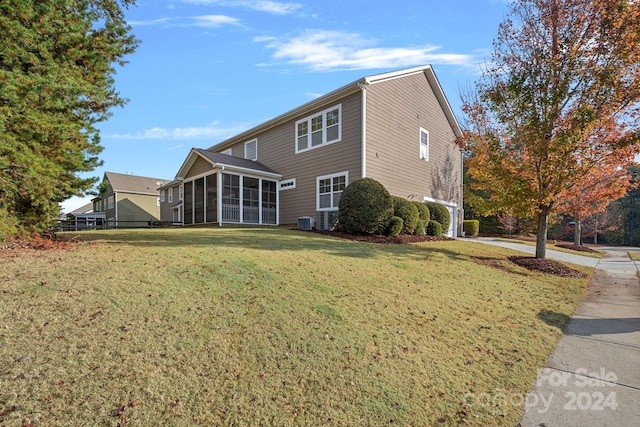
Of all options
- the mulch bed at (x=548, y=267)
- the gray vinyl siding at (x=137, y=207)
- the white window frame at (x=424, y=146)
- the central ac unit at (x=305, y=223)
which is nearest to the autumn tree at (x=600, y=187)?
the mulch bed at (x=548, y=267)

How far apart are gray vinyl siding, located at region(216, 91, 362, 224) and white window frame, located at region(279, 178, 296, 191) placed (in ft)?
0.51

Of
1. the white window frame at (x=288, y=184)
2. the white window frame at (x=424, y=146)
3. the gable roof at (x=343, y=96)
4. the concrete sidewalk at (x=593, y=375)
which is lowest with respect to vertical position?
the concrete sidewalk at (x=593, y=375)

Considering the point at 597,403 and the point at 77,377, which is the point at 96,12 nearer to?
the point at 77,377

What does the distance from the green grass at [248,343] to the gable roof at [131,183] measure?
3204 cm

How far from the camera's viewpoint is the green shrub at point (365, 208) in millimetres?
11766

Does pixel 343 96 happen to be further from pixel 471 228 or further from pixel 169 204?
pixel 169 204

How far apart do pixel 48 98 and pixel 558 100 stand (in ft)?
39.8

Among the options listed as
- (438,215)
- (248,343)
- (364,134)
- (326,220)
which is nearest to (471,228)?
(438,215)

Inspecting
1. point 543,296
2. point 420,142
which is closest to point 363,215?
point 543,296

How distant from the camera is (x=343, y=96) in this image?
1430 cm

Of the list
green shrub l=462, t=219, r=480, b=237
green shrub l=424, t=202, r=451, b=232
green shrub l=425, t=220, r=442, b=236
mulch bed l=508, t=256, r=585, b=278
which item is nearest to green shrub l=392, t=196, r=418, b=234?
green shrub l=425, t=220, r=442, b=236

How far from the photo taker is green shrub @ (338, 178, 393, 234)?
11766 millimetres

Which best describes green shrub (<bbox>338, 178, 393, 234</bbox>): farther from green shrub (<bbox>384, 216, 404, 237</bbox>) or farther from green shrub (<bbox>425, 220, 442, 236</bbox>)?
green shrub (<bbox>425, 220, 442, 236</bbox>)

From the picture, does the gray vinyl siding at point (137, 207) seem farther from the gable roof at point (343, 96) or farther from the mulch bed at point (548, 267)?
the mulch bed at point (548, 267)
